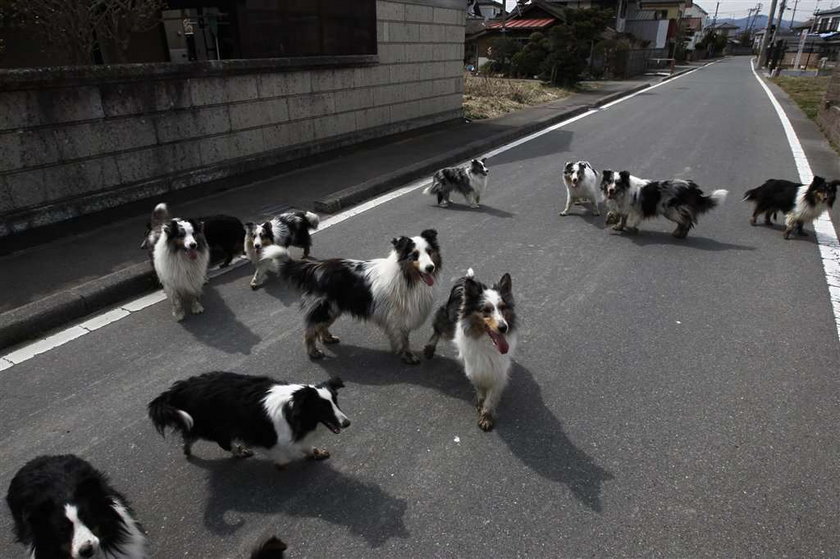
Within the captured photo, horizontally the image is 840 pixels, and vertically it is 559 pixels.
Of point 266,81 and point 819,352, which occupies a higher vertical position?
point 266,81

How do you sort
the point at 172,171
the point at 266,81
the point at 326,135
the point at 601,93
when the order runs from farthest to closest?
the point at 601,93
the point at 326,135
the point at 266,81
the point at 172,171

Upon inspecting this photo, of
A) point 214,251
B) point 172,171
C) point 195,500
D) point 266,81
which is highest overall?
point 266,81

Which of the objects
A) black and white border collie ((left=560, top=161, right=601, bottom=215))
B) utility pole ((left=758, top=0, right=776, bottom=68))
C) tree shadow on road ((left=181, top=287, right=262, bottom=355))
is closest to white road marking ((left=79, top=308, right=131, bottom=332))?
tree shadow on road ((left=181, top=287, right=262, bottom=355))

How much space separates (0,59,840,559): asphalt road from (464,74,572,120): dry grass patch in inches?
491

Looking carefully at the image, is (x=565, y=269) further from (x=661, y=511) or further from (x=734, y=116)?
(x=734, y=116)

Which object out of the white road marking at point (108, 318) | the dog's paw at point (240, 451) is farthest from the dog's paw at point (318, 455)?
the white road marking at point (108, 318)

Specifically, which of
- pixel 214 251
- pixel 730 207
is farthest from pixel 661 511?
pixel 730 207

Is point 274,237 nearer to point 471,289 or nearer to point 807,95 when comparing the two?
point 471,289

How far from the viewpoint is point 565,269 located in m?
6.32

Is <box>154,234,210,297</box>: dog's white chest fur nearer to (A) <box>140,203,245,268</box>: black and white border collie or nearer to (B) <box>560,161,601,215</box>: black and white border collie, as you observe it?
(A) <box>140,203,245,268</box>: black and white border collie

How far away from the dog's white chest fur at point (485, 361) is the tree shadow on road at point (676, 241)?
14.7 feet

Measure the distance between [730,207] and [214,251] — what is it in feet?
27.6

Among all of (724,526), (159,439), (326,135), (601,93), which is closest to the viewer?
(724,526)

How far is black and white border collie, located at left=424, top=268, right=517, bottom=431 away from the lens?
357cm
